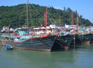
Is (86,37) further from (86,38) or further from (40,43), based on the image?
(40,43)

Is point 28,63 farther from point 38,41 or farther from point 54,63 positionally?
point 38,41

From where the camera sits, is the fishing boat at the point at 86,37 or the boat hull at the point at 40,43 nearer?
the boat hull at the point at 40,43

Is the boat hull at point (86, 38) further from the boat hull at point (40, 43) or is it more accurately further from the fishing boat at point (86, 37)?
the boat hull at point (40, 43)

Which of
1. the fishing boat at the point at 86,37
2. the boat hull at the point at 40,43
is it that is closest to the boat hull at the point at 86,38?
the fishing boat at the point at 86,37

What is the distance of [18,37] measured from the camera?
2316cm

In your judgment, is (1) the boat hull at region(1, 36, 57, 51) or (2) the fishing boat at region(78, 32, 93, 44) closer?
(1) the boat hull at region(1, 36, 57, 51)

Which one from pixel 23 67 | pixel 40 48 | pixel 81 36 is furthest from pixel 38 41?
pixel 81 36

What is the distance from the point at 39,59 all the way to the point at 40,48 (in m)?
3.50

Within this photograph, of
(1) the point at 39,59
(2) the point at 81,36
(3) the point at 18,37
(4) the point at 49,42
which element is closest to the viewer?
(1) the point at 39,59

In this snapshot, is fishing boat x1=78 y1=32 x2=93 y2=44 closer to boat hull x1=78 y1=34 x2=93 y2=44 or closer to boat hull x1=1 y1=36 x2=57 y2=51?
boat hull x1=78 y1=34 x2=93 y2=44

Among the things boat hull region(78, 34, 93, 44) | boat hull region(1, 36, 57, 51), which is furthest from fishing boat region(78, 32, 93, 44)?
boat hull region(1, 36, 57, 51)

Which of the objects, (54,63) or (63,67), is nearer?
(63,67)

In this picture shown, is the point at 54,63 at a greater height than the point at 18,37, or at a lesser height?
lesser

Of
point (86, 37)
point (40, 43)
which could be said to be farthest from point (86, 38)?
point (40, 43)
